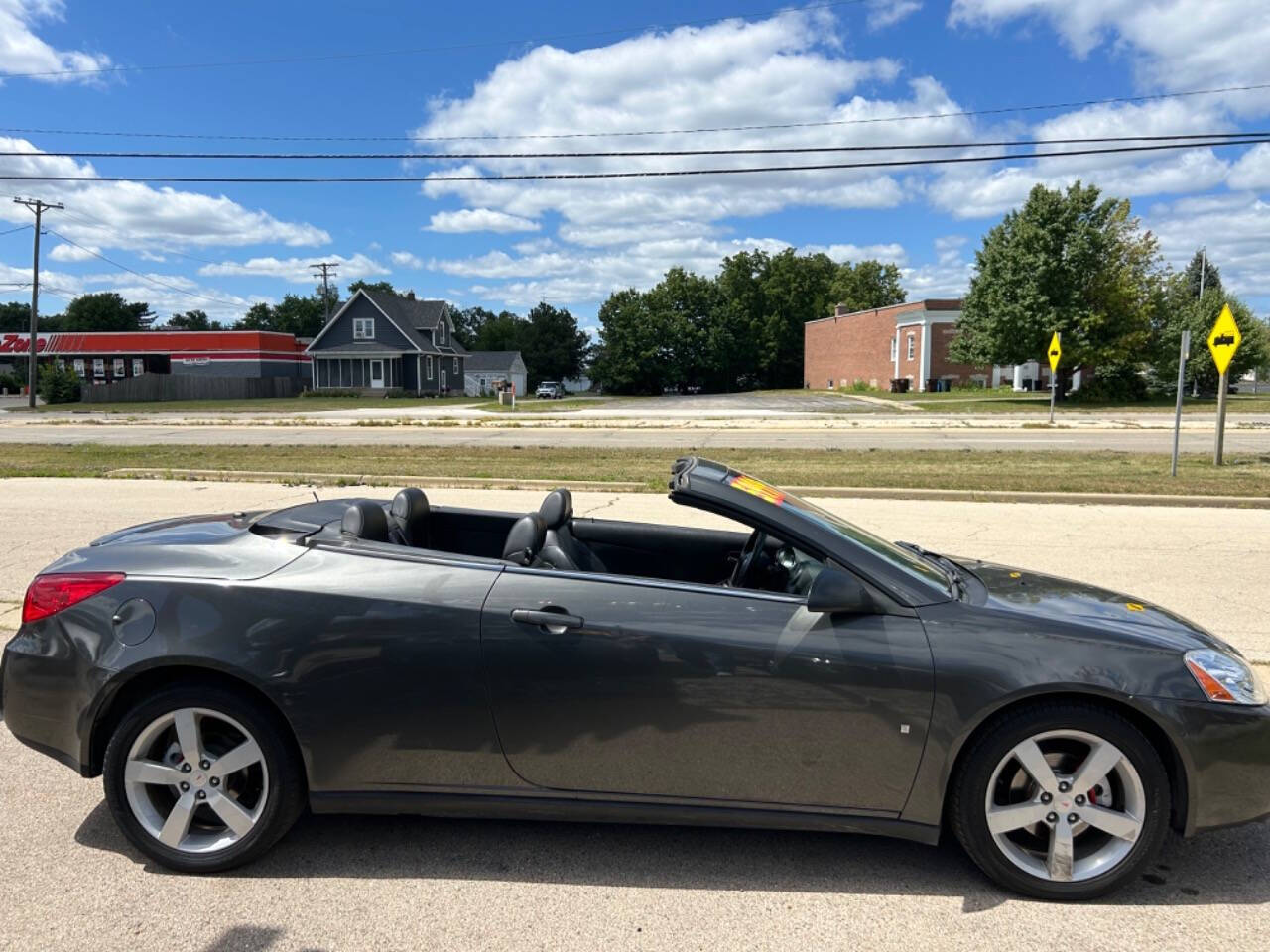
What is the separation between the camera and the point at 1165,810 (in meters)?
2.92

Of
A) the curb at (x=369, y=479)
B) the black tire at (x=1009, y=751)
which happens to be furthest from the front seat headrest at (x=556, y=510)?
the curb at (x=369, y=479)

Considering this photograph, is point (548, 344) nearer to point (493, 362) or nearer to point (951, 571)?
point (493, 362)

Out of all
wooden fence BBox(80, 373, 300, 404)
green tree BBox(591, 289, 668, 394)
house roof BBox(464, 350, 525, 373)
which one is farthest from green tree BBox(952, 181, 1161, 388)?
house roof BBox(464, 350, 525, 373)

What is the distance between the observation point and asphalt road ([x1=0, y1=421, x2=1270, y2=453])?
2131 centimetres

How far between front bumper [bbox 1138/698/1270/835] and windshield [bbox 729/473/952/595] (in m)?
0.76

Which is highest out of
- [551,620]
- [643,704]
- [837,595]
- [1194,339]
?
[1194,339]

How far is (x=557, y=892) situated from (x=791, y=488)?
957 centimetres

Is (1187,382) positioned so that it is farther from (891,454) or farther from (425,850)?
(425,850)

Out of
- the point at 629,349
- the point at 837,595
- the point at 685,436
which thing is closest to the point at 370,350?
the point at 629,349

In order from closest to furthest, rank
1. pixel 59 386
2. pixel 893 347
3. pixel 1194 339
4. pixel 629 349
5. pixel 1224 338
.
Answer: pixel 1224 338, pixel 1194 339, pixel 59 386, pixel 893 347, pixel 629 349

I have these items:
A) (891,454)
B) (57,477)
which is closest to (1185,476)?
(891,454)

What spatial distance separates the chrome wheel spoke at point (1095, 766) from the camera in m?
2.90

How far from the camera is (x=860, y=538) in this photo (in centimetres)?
343

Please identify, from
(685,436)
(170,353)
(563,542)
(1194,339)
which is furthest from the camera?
(170,353)
